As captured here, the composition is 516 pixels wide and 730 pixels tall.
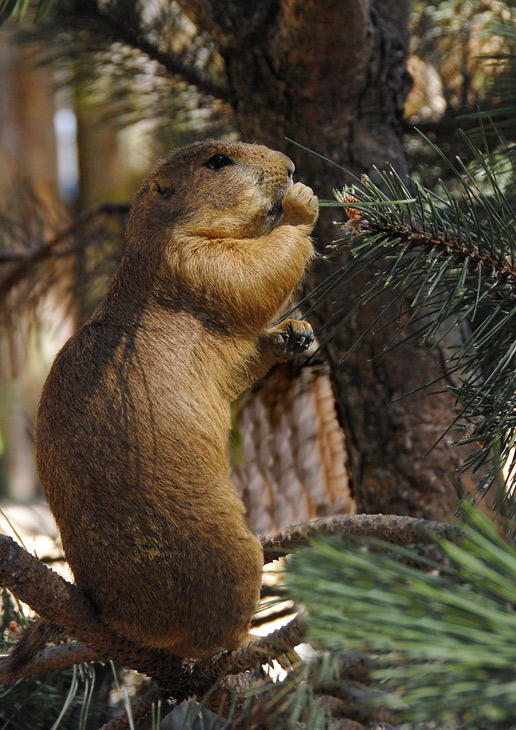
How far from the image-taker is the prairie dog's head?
952mm

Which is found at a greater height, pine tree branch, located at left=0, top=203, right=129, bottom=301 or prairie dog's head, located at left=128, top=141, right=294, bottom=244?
prairie dog's head, located at left=128, top=141, right=294, bottom=244

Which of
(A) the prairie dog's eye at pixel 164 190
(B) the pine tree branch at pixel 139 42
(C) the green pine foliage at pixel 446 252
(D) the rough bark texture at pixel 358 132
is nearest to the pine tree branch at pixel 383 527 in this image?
(C) the green pine foliage at pixel 446 252

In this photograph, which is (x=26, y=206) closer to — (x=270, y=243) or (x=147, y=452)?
(x=270, y=243)

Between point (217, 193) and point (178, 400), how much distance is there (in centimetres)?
31

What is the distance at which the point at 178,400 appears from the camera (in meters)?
0.81

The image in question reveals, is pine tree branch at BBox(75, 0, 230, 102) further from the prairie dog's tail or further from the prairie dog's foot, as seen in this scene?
the prairie dog's tail

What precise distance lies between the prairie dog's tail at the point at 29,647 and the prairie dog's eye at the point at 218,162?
0.60m

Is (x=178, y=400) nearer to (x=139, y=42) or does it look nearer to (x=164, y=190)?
(x=164, y=190)

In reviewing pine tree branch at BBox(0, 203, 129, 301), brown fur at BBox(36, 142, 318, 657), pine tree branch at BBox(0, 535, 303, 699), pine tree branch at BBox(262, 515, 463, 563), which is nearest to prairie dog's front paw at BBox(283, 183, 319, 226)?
brown fur at BBox(36, 142, 318, 657)

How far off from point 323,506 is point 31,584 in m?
1.12

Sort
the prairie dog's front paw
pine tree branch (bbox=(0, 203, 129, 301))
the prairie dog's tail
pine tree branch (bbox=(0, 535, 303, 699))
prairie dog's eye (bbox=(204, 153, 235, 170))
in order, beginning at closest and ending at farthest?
pine tree branch (bbox=(0, 535, 303, 699)) < the prairie dog's tail < the prairie dog's front paw < prairie dog's eye (bbox=(204, 153, 235, 170)) < pine tree branch (bbox=(0, 203, 129, 301))

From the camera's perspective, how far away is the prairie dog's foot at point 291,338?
92 centimetres

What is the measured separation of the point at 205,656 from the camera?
0.78m

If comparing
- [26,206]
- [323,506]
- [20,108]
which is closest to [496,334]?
[323,506]
